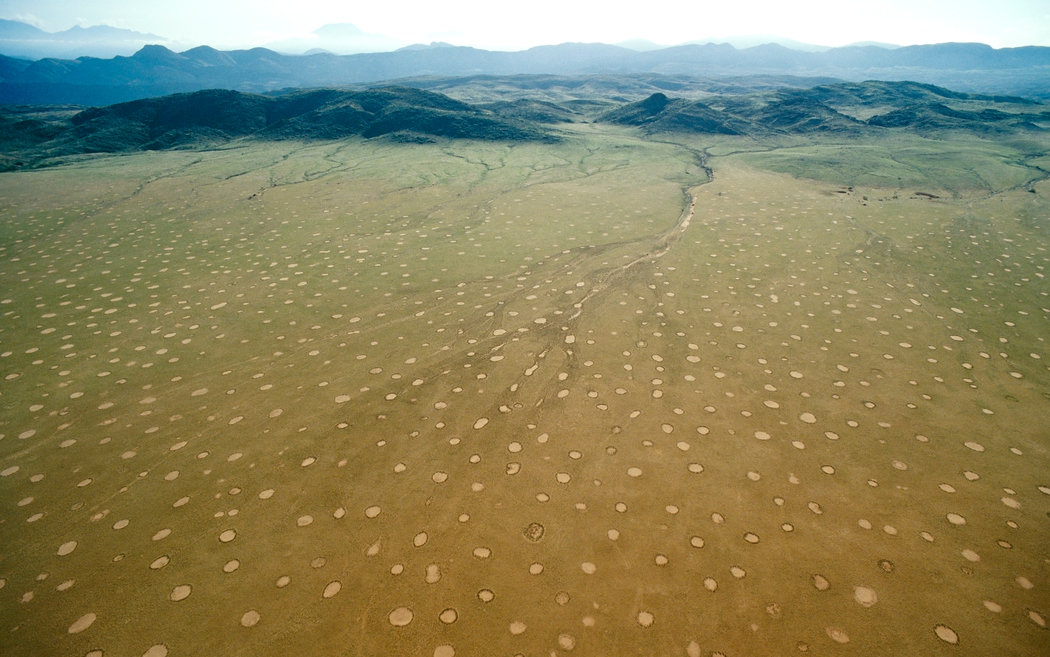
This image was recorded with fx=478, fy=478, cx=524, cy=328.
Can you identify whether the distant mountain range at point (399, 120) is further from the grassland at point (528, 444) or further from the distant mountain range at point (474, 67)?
the distant mountain range at point (474, 67)

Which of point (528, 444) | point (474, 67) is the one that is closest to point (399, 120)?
point (528, 444)

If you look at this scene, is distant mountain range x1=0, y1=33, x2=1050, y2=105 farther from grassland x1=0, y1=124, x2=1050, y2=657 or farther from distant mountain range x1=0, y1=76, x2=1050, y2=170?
grassland x1=0, y1=124, x2=1050, y2=657

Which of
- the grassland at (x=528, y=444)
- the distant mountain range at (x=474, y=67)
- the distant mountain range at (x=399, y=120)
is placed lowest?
the grassland at (x=528, y=444)

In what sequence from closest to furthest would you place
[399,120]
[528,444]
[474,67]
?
[528,444] → [399,120] → [474,67]

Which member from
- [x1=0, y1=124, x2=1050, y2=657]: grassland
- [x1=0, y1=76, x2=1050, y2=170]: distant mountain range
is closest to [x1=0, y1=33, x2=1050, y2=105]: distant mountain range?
[x1=0, y1=76, x2=1050, y2=170]: distant mountain range

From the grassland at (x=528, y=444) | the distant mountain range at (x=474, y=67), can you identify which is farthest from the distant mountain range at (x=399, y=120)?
the distant mountain range at (x=474, y=67)

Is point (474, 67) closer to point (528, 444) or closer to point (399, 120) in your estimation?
point (399, 120)
